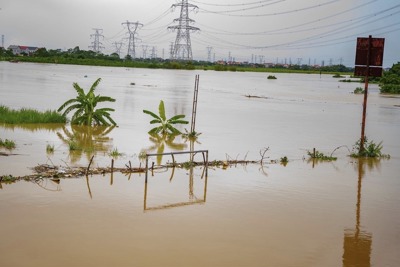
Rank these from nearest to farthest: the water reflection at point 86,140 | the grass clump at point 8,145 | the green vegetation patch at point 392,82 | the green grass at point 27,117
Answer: the grass clump at point 8,145, the water reflection at point 86,140, the green grass at point 27,117, the green vegetation patch at point 392,82

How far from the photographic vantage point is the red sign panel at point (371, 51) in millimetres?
14086

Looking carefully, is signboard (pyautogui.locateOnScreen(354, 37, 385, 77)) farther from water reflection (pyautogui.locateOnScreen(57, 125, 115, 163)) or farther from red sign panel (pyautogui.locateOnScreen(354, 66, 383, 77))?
water reflection (pyautogui.locateOnScreen(57, 125, 115, 163))

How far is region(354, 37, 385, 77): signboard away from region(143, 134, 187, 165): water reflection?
5.95 meters

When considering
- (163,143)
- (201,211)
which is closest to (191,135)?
(163,143)

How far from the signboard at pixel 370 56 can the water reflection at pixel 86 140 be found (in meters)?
7.82

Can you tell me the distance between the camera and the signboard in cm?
1410

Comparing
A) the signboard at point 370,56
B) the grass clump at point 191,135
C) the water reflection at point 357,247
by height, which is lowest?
the water reflection at point 357,247

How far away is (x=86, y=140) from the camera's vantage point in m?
16.2

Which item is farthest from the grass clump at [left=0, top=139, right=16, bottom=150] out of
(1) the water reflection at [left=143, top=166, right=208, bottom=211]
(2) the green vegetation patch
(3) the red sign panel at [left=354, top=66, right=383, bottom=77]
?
(2) the green vegetation patch

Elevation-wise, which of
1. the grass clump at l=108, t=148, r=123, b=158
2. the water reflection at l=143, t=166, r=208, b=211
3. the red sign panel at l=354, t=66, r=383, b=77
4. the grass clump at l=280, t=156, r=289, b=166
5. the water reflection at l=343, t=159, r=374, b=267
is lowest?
the water reflection at l=343, t=159, r=374, b=267

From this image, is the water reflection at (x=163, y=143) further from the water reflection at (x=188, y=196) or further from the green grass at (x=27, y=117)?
the green grass at (x=27, y=117)

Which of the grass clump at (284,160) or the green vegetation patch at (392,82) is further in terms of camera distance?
the green vegetation patch at (392,82)

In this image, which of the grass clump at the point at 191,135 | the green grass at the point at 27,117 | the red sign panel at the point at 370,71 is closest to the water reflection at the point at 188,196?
the red sign panel at the point at 370,71

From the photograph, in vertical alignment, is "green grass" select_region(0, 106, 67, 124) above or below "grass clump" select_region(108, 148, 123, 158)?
above
